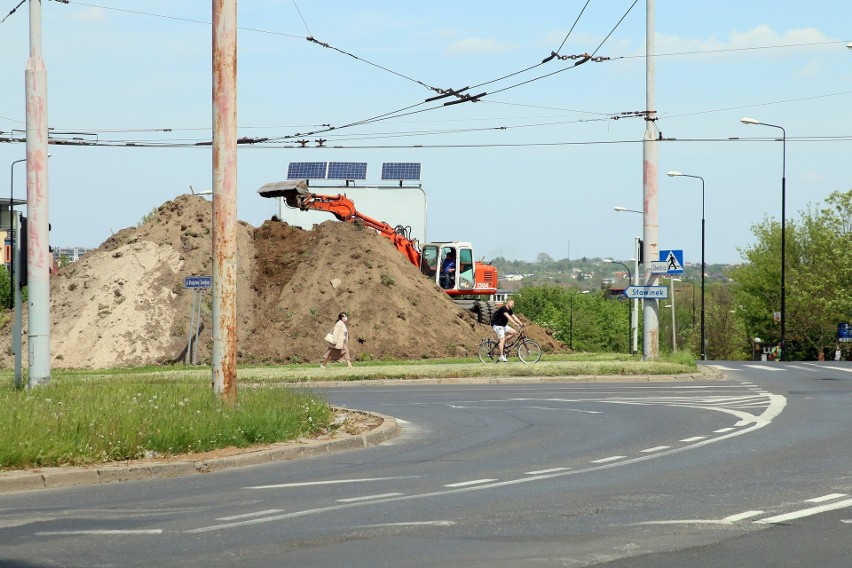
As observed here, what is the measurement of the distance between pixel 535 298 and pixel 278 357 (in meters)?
124

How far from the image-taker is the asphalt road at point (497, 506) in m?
7.87

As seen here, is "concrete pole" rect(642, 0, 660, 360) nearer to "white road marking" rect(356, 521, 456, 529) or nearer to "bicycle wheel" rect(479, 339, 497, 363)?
"bicycle wheel" rect(479, 339, 497, 363)

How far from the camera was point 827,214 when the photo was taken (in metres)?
86.5

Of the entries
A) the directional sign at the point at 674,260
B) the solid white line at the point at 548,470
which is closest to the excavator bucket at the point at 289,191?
the directional sign at the point at 674,260

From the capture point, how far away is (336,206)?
46.9m

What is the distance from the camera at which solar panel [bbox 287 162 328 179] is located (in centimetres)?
5697

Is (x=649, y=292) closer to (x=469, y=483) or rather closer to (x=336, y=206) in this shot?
(x=336, y=206)

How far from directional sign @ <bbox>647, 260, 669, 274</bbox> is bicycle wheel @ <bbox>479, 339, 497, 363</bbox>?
18.6 ft

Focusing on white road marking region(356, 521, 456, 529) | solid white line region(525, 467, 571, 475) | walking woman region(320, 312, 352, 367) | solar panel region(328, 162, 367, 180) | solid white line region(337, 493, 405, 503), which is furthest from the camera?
solar panel region(328, 162, 367, 180)

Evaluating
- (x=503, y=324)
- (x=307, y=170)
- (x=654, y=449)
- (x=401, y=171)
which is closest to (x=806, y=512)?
(x=654, y=449)

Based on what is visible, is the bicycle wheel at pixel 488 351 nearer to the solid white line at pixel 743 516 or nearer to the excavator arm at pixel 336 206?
the excavator arm at pixel 336 206

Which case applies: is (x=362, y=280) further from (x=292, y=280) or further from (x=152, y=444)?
(x=152, y=444)

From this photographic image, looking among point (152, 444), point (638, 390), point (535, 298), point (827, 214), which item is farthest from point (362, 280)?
point (535, 298)

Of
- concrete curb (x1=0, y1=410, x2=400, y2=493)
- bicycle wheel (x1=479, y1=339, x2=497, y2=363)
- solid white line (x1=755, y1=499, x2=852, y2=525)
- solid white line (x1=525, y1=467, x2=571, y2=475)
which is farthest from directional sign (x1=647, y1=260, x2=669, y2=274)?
solid white line (x1=755, y1=499, x2=852, y2=525)
